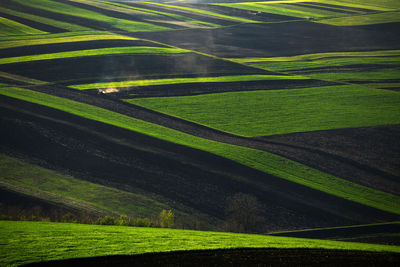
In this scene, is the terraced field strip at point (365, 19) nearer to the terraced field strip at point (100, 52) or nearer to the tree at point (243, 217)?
the terraced field strip at point (100, 52)

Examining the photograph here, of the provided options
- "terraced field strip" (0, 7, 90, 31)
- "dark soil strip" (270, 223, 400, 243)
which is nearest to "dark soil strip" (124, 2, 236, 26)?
"terraced field strip" (0, 7, 90, 31)

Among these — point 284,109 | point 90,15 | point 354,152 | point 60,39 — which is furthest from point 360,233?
point 90,15

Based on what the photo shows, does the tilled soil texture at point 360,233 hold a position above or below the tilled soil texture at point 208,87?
below

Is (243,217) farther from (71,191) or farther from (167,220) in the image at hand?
(71,191)

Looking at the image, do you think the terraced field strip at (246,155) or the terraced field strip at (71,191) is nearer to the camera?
the terraced field strip at (71,191)

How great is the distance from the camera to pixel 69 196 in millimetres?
30484

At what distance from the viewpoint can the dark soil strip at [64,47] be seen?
5834cm

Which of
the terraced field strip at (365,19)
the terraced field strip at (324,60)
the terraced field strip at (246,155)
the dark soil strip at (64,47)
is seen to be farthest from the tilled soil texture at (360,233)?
the terraced field strip at (365,19)

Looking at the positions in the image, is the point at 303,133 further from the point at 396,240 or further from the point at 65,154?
the point at 65,154

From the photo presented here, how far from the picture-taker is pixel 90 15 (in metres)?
78.4

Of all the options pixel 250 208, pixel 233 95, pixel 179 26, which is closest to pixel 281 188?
pixel 250 208

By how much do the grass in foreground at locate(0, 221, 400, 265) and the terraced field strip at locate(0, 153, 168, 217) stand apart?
540 centimetres

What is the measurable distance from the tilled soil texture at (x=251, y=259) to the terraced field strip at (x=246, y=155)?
1245 cm

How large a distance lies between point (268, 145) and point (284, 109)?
9.58 metres
